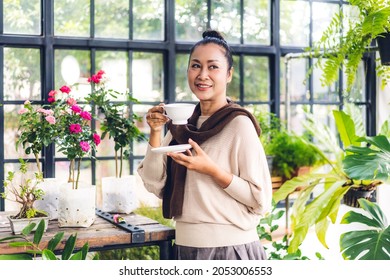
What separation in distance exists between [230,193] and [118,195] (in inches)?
35.9

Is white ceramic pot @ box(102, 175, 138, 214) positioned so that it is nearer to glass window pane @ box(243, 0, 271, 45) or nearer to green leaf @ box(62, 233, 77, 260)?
green leaf @ box(62, 233, 77, 260)

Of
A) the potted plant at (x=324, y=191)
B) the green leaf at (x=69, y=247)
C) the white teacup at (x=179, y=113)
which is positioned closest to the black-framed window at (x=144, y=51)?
the potted plant at (x=324, y=191)

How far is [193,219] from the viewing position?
178cm

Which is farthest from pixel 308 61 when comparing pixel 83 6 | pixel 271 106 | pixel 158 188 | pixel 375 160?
pixel 158 188

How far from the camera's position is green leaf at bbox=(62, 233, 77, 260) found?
1851mm

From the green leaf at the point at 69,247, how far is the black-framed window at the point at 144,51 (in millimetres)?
1289

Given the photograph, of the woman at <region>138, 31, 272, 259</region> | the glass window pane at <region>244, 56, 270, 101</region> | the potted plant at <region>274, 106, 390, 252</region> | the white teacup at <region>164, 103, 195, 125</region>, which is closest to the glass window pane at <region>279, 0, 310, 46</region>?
the glass window pane at <region>244, 56, 270, 101</region>

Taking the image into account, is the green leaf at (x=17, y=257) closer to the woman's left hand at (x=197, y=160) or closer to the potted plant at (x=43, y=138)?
the potted plant at (x=43, y=138)

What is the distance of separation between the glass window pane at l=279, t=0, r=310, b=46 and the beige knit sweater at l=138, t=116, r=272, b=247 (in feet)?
7.42

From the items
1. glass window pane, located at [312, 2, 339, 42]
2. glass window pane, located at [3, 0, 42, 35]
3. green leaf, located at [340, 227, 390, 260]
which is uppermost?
glass window pane, located at [312, 2, 339, 42]

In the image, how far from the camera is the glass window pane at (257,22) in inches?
147

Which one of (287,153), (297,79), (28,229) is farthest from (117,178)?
(297,79)
